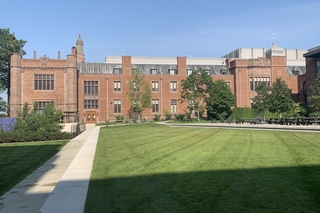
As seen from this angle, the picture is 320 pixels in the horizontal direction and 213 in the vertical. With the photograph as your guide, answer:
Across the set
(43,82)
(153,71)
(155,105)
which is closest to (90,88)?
(43,82)

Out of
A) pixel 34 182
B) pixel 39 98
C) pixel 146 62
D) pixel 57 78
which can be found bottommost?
pixel 34 182

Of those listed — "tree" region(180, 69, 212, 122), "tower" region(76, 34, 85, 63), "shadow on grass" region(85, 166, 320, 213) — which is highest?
"tower" region(76, 34, 85, 63)

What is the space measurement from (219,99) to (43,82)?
94.8ft

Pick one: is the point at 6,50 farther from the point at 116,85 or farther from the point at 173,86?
the point at 173,86

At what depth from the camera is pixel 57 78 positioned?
48.8 metres

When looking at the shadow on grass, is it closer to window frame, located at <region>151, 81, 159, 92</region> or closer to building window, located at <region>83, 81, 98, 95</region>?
building window, located at <region>83, 81, 98, 95</region>

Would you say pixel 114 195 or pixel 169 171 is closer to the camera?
pixel 114 195

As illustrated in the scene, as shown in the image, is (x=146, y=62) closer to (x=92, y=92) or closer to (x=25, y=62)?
(x=92, y=92)

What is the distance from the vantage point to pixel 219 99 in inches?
1863

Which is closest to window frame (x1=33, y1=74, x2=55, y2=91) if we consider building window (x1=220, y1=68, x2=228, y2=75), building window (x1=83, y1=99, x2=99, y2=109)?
building window (x1=83, y1=99, x2=99, y2=109)

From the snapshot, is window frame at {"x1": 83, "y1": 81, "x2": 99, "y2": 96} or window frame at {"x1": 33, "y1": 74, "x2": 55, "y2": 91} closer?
window frame at {"x1": 33, "y1": 74, "x2": 55, "y2": 91}

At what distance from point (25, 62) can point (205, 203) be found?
162 feet

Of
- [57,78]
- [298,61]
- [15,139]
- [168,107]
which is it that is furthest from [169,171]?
[298,61]

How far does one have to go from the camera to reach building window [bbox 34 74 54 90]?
48.5m
